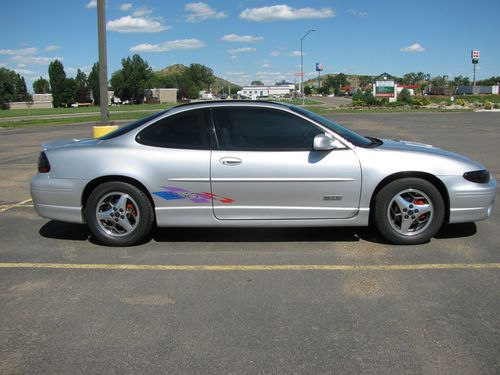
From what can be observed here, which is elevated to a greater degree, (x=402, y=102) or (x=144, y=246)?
Result: (x=402, y=102)

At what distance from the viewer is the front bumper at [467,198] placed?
485 centimetres

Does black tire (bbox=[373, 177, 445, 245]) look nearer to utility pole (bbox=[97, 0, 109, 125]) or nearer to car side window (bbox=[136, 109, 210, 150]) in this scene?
car side window (bbox=[136, 109, 210, 150])

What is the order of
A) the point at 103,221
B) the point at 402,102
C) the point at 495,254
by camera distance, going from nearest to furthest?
the point at 495,254 < the point at 103,221 < the point at 402,102

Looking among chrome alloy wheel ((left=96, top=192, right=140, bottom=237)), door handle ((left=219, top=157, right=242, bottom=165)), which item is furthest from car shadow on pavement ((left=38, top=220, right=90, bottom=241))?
door handle ((left=219, top=157, right=242, bottom=165))

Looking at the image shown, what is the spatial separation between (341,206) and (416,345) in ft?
6.64

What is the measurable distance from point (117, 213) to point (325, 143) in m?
2.24

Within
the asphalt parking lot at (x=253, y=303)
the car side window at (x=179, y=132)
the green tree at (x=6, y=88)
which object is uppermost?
the green tree at (x=6, y=88)

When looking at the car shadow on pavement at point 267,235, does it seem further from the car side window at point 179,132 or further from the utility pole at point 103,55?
the utility pole at point 103,55

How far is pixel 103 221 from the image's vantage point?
510 cm

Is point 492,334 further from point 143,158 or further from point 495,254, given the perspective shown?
point 143,158

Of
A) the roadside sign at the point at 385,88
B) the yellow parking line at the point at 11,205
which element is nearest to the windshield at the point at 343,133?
the yellow parking line at the point at 11,205

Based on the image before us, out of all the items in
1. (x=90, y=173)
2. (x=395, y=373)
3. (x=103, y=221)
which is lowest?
(x=395, y=373)

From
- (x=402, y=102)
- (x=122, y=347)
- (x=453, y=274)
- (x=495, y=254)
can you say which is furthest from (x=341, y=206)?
(x=402, y=102)

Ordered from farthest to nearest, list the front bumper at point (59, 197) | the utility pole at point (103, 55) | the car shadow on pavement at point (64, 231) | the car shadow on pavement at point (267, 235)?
the utility pole at point (103, 55) < the car shadow on pavement at point (64, 231) < the car shadow on pavement at point (267, 235) < the front bumper at point (59, 197)
